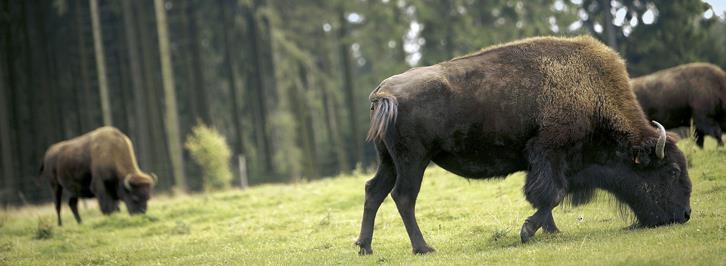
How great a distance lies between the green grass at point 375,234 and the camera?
788cm

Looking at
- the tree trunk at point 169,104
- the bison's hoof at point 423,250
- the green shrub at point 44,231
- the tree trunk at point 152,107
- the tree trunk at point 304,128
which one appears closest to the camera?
the bison's hoof at point 423,250

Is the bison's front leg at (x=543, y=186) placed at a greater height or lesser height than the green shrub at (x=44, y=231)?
greater

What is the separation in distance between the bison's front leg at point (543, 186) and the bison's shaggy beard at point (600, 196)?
0.56m

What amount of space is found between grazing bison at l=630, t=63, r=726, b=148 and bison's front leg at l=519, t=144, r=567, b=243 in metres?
9.06

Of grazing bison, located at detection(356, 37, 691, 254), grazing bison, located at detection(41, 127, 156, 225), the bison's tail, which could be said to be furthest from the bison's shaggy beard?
grazing bison, located at detection(41, 127, 156, 225)

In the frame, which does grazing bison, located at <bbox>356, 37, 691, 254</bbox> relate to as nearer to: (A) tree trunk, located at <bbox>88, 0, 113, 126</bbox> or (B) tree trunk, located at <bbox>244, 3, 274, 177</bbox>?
(A) tree trunk, located at <bbox>88, 0, 113, 126</bbox>

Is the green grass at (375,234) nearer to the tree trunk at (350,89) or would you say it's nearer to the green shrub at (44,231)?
the green shrub at (44,231)

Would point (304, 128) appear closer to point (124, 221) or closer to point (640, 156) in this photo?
point (124, 221)

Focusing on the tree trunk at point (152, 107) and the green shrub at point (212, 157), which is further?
the tree trunk at point (152, 107)

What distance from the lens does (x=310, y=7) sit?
42.1 m

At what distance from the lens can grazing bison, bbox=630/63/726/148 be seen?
16.8 m

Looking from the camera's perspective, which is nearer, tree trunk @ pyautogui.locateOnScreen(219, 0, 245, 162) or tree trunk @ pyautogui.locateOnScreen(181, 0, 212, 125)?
tree trunk @ pyautogui.locateOnScreen(181, 0, 212, 125)

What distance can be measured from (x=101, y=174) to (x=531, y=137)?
12.8m

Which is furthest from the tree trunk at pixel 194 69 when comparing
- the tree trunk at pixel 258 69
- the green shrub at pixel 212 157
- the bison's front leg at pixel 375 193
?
the bison's front leg at pixel 375 193
